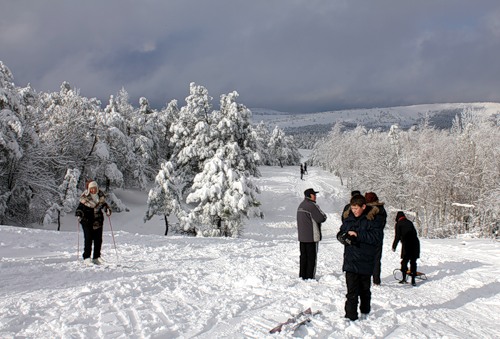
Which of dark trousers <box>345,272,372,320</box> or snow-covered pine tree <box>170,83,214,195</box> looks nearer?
dark trousers <box>345,272,372,320</box>

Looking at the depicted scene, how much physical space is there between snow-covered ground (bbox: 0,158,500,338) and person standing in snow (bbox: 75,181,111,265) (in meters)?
0.46

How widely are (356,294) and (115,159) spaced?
103ft

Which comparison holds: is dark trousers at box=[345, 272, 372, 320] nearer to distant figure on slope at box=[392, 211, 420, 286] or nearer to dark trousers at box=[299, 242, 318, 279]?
dark trousers at box=[299, 242, 318, 279]

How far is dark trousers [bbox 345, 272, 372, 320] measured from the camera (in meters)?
4.95

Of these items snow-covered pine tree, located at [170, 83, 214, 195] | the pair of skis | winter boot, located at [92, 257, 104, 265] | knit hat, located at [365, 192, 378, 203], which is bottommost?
winter boot, located at [92, 257, 104, 265]

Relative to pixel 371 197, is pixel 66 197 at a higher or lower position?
lower

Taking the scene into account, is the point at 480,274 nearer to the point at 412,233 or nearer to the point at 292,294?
the point at 412,233

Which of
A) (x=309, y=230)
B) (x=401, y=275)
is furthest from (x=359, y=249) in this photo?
(x=401, y=275)

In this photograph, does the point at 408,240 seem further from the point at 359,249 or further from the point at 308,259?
the point at 359,249

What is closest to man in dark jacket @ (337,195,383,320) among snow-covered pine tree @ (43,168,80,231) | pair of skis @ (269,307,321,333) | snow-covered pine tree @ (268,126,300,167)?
pair of skis @ (269,307,321,333)

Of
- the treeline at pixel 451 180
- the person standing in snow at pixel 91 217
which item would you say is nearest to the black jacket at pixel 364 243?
the person standing in snow at pixel 91 217

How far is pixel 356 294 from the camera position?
496 centimetres

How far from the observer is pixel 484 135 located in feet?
101

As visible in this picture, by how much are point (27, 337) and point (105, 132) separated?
27081 millimetres
